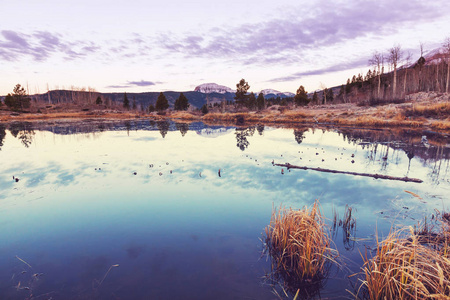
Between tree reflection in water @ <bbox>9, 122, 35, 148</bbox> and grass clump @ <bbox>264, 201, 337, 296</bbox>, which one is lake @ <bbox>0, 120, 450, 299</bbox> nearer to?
grass clump @ <bbox>264, 201, 337, 296</bbox>

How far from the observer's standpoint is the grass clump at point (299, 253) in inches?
201

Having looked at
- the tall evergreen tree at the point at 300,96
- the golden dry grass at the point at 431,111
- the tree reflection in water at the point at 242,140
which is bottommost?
the tree reflection in water at the point at 242,140

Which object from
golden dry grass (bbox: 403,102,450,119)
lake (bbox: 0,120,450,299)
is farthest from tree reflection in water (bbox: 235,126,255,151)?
golden dry grass (bbox: 403,102,450,119)

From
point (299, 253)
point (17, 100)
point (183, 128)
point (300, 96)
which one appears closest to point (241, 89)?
point (300, 96)

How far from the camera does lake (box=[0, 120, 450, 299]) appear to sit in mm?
5230

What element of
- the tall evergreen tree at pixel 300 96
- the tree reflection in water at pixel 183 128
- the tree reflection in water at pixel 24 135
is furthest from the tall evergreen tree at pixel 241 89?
the tree reflection in water at pixel 24 135

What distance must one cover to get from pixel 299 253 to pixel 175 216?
15.5 ft

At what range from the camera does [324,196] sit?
32.9ft

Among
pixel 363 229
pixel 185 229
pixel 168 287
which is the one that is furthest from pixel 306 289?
pixel 185 229

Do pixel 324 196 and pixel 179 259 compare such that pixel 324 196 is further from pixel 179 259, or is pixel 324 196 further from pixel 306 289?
pixel 179 259

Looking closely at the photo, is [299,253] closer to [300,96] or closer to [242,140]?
[242,140]

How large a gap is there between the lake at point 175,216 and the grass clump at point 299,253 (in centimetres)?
27

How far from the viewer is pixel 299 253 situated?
543 cm

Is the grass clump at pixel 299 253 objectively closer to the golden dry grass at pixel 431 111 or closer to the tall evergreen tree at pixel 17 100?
the golden dry grass at pixel 431 111
